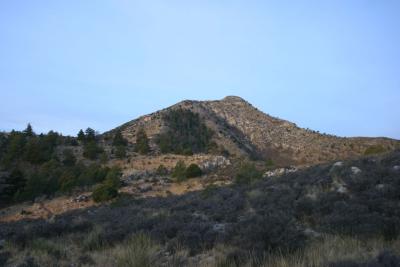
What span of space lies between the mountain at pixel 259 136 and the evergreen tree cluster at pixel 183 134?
155 centimetres

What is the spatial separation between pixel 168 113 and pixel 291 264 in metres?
74.7

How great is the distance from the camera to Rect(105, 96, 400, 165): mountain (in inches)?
2862

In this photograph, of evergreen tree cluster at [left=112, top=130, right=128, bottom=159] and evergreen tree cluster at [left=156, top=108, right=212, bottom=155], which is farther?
evergreen tree cluster at [left=156, top=108, right=212, bottom=155]

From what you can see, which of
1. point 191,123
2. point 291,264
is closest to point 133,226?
point 291,264

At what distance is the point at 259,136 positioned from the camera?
86.6 m

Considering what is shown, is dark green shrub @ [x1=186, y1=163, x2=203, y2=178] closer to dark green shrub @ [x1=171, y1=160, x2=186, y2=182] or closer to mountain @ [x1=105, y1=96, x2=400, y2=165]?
dark green shrub @ [x1=171, y1=160, x2=186, y2=182]

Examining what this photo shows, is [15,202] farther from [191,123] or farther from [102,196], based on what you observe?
[191,123]

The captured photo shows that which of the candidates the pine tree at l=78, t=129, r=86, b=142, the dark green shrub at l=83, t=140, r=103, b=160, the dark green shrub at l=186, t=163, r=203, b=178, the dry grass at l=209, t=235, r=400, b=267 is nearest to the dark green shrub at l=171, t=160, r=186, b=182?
the dark green shrub at l=186, t=163, r=203, b=178

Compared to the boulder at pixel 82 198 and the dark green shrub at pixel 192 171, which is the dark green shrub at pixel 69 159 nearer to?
the boulder at pixel 82 198

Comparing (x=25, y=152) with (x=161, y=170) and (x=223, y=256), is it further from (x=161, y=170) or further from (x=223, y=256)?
(x=223, y=256)

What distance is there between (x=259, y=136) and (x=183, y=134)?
2239 centimetres

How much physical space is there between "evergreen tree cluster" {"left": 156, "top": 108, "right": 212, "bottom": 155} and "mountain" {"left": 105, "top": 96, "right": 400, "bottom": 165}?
1.55 m

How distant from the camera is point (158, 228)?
998cm

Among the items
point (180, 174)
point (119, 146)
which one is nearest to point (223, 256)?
→ point (180, 174)
